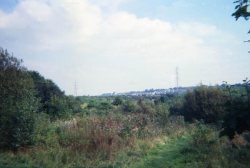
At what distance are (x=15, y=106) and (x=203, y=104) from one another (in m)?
21.9

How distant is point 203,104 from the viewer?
40656 mm

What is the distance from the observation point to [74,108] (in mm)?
51312

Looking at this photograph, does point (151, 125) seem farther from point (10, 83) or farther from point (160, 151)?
point (10, 83)

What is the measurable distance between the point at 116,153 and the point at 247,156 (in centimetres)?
670

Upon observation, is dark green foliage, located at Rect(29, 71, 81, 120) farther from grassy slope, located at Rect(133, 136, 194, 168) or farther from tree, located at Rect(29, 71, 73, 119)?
grassy slope, located at Rect(133, 136, 194, 168)

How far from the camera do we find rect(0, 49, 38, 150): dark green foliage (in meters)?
22.8

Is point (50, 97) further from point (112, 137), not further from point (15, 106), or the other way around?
point (112, 137)

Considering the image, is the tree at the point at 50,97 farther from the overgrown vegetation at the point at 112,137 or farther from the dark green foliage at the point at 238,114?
the dark green foliage at the point at 238,114

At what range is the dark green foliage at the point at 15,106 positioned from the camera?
898 inches

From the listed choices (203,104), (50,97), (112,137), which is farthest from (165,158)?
(50,97)

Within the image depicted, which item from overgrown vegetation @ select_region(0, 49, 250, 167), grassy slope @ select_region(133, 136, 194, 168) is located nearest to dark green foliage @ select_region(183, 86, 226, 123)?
overgrown vegetation @ select_region(0, 49, 250, 167)

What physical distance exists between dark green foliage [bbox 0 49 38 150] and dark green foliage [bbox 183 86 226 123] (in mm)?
18005

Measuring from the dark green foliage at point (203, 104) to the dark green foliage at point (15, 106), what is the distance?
18005mm

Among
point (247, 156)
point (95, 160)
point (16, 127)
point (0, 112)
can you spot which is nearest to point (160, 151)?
point (95, 160)
